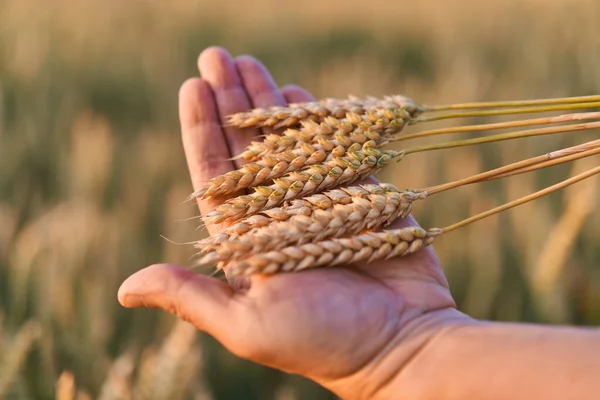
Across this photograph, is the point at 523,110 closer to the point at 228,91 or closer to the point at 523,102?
the point at 523,102

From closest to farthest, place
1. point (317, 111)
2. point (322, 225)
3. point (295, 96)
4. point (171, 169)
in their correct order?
point (322, 225), point (317, 111), point (295, 96), point (171, 169)

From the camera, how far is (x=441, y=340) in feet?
4.64

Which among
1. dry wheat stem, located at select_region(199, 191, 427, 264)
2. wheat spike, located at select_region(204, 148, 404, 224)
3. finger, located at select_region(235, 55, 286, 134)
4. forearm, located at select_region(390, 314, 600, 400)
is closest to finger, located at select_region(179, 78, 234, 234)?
finger, located at select_region(235, 55, 286, 134)

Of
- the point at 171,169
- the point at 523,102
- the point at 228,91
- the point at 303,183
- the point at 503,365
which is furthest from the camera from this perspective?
the point at 171,169

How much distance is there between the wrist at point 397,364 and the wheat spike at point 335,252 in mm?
158

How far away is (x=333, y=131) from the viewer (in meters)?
1.73

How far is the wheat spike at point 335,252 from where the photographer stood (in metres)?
1.36

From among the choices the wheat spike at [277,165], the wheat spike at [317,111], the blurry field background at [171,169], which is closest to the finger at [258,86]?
the wheat spike at [317,111]

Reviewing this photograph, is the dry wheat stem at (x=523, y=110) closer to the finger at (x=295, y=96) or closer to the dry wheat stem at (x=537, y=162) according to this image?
the dry wheat stem at (x=537, y=162)

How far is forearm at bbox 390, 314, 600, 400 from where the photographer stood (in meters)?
1.28

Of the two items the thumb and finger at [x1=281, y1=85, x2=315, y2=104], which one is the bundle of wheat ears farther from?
finger at [x1=281, y1=85, x2=315, y2=104]

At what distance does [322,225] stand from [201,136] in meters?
0.64

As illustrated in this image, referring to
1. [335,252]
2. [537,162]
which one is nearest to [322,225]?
[335,252]

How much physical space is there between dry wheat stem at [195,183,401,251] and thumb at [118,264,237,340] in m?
0.10
